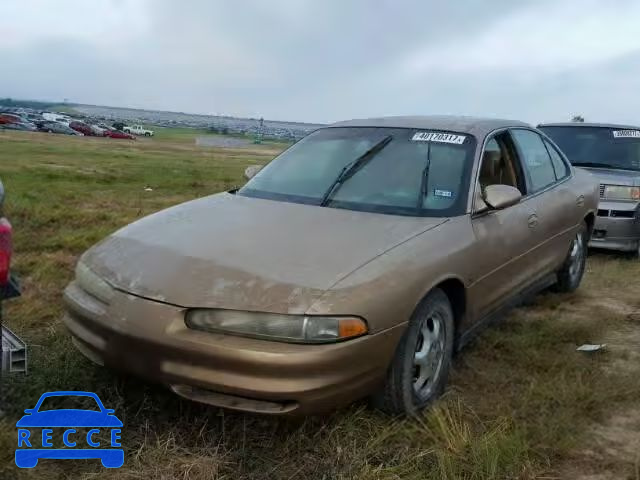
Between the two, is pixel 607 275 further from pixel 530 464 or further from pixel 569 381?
pixel 530 464

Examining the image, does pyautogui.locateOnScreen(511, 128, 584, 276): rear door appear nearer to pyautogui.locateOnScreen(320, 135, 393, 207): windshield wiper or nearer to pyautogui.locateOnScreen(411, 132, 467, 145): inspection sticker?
pyautogui.locateOnScreen(411, 132, 467, 145): inspection sticker

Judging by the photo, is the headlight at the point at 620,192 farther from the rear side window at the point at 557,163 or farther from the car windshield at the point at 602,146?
the rear side window at the point at 557,163

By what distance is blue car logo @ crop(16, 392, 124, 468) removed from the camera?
2.63 meters

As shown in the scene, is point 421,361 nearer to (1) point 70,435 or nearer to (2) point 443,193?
(2) point 443,193

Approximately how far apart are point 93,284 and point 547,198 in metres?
3.28

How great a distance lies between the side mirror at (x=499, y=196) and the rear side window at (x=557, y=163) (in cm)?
162

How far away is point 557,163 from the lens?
530 cm

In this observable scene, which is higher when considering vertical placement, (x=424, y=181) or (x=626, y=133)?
(x=626, y=133)

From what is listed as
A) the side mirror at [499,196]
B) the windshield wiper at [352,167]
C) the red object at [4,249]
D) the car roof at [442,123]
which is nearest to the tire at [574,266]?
the car roof at [442,123]

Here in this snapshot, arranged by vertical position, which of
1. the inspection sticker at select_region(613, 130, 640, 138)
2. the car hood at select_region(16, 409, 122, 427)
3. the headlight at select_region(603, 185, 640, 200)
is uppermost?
the inspection sticker at select_region(613, 130, 640, 138)

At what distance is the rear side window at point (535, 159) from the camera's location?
15.1 ft

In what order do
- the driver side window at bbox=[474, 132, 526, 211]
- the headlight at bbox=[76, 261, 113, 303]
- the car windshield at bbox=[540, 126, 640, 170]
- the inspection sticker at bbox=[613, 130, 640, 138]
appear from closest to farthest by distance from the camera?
the headlight at bbox=[76, 261, 113, 303] → the driver side window at bbox=[474, 132, 526, 211] → the car windshield at bbox=[540, 126, 640, 170] → the inspection sticker at bbox=[613, 130, 640, 138]

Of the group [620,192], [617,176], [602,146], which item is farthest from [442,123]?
[602,146]

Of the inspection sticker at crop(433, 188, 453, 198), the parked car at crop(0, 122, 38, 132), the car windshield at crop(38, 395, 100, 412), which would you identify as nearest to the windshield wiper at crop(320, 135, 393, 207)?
the inspection sticker at crop(433, 188, 453, 198)
